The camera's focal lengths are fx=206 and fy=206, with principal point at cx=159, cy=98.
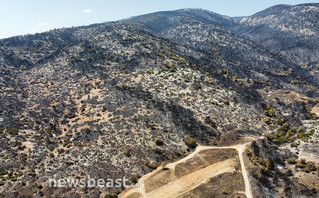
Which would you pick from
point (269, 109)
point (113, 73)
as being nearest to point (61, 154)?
point (113, 73)

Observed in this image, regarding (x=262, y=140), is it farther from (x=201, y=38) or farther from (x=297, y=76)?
(x=201, y=38)

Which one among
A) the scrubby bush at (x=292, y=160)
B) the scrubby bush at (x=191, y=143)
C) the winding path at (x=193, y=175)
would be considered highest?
the scrubby bush at (x=191, y=143)

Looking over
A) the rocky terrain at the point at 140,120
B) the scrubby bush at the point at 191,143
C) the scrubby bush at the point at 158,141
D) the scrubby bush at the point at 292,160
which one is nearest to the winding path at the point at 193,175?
the rocky terrain at the point at 140,120

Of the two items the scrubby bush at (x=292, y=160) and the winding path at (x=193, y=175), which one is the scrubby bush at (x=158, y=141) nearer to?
the winding path at (x=193, y=175)

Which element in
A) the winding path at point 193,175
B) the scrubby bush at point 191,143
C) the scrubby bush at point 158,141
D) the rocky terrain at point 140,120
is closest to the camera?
the winding path at point 193,175

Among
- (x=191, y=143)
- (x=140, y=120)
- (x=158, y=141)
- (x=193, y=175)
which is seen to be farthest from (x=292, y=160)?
(x=140, y=120)

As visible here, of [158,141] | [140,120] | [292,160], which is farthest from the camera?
[140,120]

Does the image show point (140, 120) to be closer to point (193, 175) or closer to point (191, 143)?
point (191, 143)

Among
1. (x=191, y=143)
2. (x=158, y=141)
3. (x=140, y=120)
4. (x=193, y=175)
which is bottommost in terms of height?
(x=193, y=175)

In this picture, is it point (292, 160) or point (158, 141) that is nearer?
point (292, 160)
